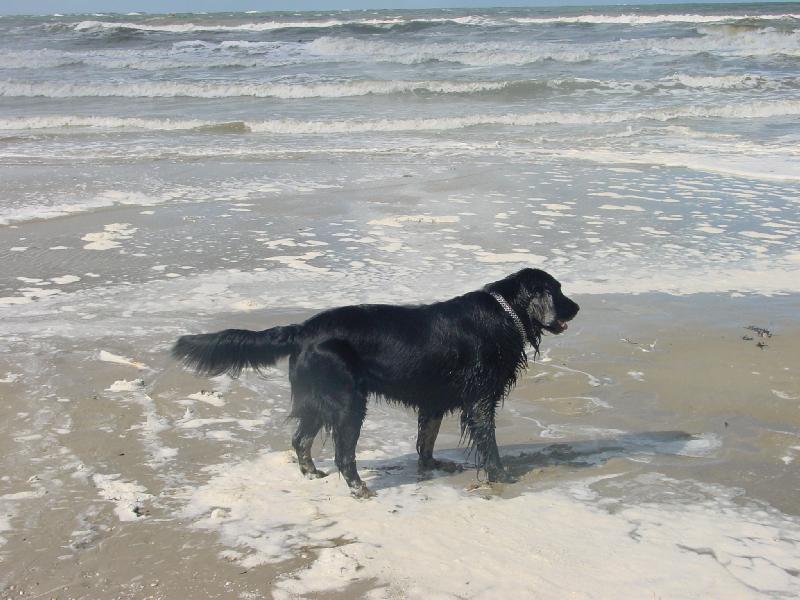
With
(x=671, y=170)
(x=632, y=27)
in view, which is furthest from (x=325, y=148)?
(x=632, y=27)

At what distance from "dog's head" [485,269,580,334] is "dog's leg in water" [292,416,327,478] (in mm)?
1199

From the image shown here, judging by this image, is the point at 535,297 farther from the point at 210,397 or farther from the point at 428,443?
the point at 210,397

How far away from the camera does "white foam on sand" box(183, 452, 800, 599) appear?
11.4 ft

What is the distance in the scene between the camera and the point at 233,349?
440 cm

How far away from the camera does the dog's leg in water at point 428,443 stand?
186 inches

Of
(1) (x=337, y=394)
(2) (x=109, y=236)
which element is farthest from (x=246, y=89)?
(1) (x=337, y=394)

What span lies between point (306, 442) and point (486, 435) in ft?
3.13

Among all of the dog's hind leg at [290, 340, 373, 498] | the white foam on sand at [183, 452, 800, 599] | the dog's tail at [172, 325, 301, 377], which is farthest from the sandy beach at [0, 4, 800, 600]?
the dog's tail at [172, 325, 301, 377]

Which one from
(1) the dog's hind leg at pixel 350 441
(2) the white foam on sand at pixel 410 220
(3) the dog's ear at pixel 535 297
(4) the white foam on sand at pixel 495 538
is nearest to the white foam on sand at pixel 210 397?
(4) the white foam on sand at pixel 495 538

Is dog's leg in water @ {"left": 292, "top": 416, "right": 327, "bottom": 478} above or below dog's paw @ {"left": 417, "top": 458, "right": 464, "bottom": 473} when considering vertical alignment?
above

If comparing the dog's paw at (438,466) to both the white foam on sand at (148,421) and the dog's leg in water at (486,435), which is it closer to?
the dog's leg in water at (486,435)

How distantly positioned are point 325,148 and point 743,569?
44.2 ft

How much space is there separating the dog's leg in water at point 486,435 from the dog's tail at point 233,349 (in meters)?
1.04

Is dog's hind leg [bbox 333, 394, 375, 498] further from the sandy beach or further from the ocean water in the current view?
the ocean water
